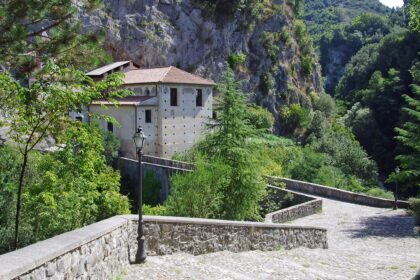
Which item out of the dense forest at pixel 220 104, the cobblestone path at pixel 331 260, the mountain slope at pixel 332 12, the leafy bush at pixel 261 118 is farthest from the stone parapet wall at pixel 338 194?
the mountain slope at pixel 332 12

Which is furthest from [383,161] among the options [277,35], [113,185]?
[113,185]

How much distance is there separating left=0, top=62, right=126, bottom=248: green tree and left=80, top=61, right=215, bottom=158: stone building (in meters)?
26.2

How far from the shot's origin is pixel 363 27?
12406 centimetres

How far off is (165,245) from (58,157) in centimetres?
683

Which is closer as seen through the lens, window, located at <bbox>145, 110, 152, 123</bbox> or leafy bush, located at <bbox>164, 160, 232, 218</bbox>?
leafy bush, located at <bbox>164, 160, 232, 218</bbox>

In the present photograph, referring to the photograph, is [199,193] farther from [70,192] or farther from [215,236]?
[215,236]

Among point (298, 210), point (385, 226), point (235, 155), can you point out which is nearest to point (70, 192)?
point (235, 155)

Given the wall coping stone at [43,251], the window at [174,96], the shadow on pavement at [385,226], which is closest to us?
the wall coping stone at [43,251]

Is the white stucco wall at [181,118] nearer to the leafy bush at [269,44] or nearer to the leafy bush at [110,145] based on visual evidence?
the leafy bush at [110,145]

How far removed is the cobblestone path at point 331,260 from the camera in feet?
27.6

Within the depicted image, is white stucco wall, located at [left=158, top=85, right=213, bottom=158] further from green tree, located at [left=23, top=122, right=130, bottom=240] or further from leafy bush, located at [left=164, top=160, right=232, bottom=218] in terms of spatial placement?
green tree, located at [left=23, top=122, right=130, bottom=240]

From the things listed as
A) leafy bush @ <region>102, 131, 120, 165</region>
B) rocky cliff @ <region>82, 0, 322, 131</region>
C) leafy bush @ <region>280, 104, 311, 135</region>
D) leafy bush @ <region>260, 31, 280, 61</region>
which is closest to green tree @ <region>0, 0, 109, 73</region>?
leafy bush @ <region>102, 131, 120, 165</region>

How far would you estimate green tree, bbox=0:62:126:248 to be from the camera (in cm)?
896

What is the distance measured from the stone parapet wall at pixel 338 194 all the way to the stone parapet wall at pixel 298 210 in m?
2.58
